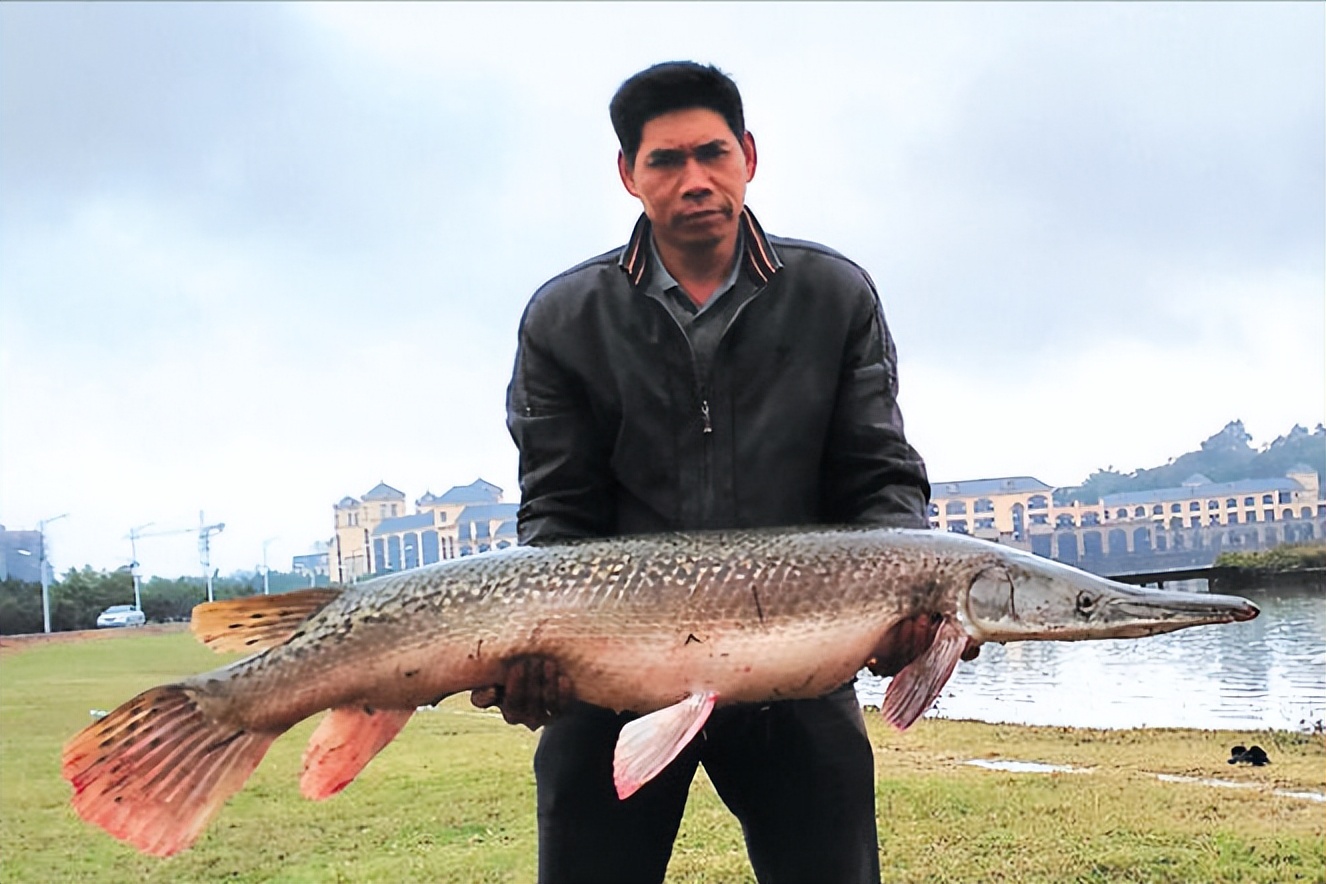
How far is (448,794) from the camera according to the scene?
8.34m

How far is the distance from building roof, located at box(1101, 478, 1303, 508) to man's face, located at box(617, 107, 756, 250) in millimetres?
44299

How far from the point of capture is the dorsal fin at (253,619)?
2.60 metres

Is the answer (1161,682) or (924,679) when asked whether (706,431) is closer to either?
(924,679)

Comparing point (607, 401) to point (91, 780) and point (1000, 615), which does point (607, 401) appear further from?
point (91, 780)

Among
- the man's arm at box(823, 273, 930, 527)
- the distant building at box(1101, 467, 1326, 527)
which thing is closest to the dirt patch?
the man's arm at box(823, 273, 930, 527)

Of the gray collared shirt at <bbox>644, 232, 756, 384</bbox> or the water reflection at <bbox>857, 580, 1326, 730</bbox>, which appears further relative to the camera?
the water reflection at <bbox>857, 580, 1326, 730</bbox>


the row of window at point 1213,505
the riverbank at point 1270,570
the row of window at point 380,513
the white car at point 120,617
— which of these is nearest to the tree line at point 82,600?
the white car at point 120,617

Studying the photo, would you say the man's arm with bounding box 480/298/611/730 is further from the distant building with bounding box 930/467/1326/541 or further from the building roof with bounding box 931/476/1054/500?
the distant building with bounding box 930/467/1326/541

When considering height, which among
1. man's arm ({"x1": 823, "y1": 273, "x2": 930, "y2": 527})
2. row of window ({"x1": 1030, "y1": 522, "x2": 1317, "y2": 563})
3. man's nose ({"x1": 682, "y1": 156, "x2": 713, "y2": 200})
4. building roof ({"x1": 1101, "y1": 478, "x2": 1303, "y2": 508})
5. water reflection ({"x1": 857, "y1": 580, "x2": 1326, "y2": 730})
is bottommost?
water reflection ({"x1": 857, "y1": 580, "x2": 1326, "y2": 730})

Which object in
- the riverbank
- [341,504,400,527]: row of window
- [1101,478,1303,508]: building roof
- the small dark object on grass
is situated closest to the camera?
the small dark object on grass

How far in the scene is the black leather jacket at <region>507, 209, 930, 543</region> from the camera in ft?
8.94

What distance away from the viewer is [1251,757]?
8734mm

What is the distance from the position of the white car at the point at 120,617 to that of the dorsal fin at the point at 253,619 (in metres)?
26.8

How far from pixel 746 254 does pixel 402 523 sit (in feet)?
112
